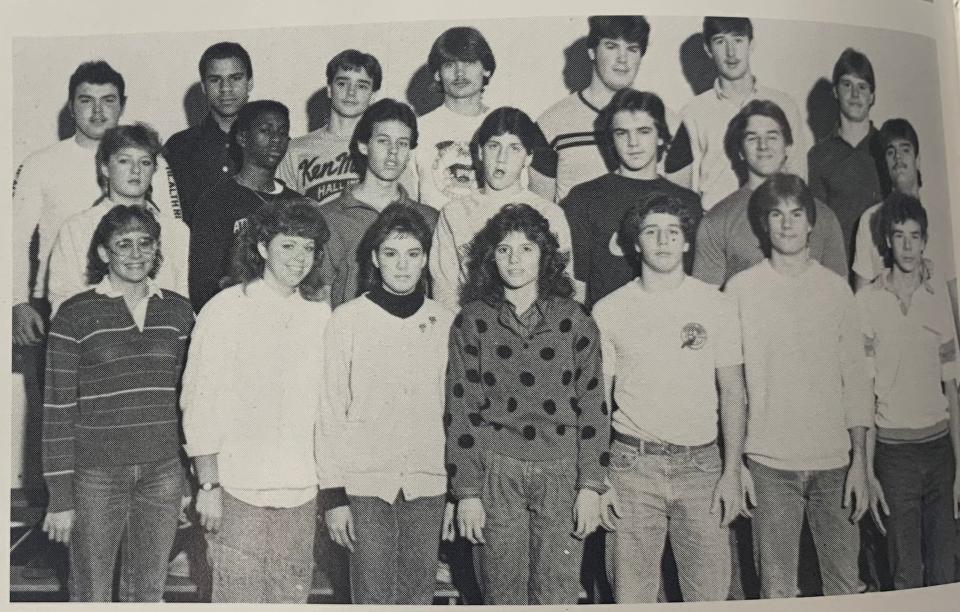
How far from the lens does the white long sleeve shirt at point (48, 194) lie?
5.73ft

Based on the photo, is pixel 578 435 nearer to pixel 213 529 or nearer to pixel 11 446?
pixel 213 529

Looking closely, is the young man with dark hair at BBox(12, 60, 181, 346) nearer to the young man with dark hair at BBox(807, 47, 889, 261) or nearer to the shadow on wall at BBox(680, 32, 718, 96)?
the shadow on wall at BBox(680, 32, 718, 96)

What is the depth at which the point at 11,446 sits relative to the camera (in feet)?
5.65

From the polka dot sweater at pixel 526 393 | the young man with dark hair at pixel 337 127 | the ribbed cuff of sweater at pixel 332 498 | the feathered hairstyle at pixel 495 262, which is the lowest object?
the ribbed cuff of sweater at pixel 332 498

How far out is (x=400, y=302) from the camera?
5.54 feet

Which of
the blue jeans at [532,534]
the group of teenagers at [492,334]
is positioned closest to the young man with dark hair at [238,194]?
the group of teenagers at [492,334]

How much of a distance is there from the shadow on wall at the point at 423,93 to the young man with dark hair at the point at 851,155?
2.40 ft

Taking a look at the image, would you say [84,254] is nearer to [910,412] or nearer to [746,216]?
[746,216]

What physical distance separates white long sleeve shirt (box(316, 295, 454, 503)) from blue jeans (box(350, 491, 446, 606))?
0.02 metres

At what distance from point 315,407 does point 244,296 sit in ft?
0.83

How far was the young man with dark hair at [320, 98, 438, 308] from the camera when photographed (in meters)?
1.71

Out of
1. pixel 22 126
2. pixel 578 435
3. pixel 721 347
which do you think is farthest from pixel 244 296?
pixel 721 347

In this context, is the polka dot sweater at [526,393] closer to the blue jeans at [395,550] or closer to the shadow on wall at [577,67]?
the blue jeans at [395,550]

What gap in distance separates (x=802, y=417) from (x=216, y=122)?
1.26m
